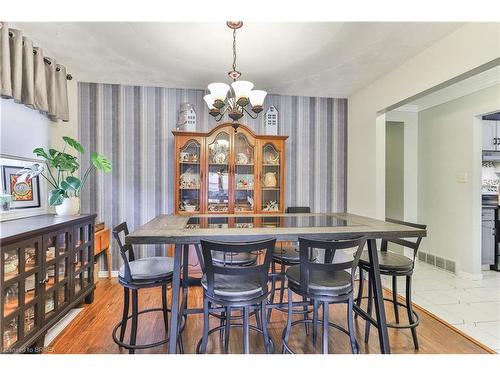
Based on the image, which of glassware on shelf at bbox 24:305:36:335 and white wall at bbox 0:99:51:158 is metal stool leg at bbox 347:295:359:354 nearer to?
glassware on shelf at bbox 24:305:36:335

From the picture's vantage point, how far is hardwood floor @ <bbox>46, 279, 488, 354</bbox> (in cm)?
196

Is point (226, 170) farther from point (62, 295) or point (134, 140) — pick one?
point (62, 295)

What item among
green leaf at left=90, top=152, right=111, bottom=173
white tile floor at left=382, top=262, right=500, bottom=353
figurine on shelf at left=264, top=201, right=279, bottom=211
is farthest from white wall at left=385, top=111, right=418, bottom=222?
green leaf at left=90, top=152, right=111, bottom=173

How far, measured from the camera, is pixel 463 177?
360cm

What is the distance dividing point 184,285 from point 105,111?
2670 millimetres

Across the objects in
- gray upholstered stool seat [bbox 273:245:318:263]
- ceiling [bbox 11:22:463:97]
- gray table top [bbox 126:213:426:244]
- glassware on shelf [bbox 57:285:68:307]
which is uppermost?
→ ceiling [bbox 11:22:463:97]

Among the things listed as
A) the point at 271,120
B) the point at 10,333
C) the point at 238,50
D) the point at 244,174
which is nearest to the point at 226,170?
the point at 244,174

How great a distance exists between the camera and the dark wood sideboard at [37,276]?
64.2 inches

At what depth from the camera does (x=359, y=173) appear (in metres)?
3.78

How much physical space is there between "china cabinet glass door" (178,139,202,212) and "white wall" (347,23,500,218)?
2230 mm

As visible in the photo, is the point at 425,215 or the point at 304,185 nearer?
the point at 304,185
